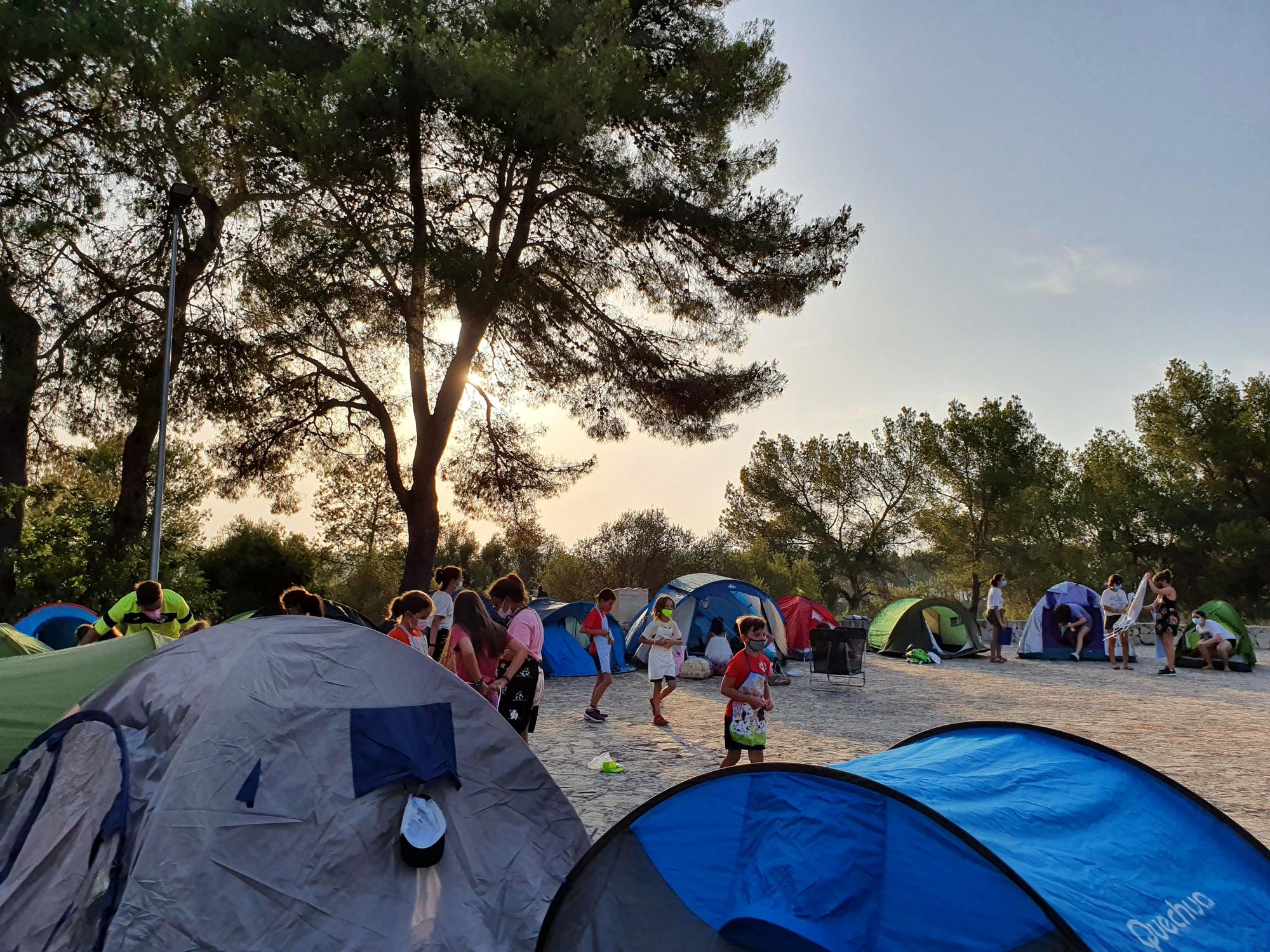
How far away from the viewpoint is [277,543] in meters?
23.8

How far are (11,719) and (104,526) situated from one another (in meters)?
13.7

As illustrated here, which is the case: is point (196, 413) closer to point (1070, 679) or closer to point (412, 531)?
point (412, 531)

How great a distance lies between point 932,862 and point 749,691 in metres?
3.42

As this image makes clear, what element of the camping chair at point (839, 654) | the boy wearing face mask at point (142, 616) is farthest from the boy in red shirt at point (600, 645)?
the camping chair at point (839, 654)

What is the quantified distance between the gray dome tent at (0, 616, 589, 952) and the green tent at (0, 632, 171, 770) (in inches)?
31.5

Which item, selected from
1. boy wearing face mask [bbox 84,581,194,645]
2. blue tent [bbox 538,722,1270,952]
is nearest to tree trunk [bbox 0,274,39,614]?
boy wearing face mask [bbox 84,581,194,645]

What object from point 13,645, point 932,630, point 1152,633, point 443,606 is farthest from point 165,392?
point 1152,633

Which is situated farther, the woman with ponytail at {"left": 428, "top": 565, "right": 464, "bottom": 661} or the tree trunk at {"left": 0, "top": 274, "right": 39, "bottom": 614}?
the tree trunk at {"left": 0, "top": 274, "right": 39, "bottom": 614}

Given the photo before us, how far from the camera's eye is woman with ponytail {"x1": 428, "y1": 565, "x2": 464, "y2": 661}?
8.66 metres

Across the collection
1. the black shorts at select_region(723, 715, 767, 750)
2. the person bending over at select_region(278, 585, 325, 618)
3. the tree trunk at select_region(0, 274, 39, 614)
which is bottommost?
the black shorts at select_region(723, 715, 767, 750)

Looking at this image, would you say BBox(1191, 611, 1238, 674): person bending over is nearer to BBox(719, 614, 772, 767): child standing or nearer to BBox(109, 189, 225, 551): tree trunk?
BBox(719, 614, 772, 767): child standing

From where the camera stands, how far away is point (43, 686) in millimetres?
5395

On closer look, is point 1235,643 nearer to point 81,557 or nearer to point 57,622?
point 57,622

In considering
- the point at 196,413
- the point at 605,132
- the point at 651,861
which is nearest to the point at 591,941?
the point at 651,861
